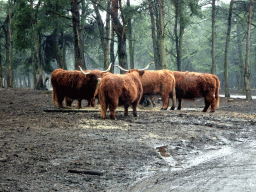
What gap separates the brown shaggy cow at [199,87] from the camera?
12086 millimetres

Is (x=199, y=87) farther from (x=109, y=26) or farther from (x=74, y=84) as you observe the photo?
(x=109, y=26)

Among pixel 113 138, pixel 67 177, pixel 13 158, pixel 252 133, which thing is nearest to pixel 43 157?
pixel 13 158

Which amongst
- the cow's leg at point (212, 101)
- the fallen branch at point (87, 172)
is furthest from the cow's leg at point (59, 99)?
the fallen branch at point (87, 172)

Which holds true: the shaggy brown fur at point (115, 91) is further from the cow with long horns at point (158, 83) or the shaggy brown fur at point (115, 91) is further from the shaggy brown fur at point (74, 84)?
the cow with long horns at point (158, 83)

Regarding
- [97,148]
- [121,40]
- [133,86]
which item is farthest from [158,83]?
[97,148]

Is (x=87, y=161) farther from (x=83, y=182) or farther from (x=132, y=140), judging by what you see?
(x=132, y=140)

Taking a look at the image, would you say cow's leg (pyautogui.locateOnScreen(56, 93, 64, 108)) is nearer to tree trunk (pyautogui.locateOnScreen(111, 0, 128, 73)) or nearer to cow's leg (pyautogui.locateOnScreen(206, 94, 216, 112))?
tree trunk (pyautogui.locateOnScreen(111, 0, 128, 73))

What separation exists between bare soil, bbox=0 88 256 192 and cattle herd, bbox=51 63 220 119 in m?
0.79

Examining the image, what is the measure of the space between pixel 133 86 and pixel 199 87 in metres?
4.33

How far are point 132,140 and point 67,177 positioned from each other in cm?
220

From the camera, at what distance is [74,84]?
1107cm

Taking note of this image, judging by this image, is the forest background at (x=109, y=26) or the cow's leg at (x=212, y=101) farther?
the forest background at (x=109, y=26)

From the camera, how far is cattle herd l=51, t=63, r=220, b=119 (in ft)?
28.5

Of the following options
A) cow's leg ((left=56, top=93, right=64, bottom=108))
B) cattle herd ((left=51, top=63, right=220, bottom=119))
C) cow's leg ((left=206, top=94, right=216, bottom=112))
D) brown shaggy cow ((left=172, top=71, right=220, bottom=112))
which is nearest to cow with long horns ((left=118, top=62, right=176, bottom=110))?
cattle herd ((left=51, top=63, right=220, bottom=119))
